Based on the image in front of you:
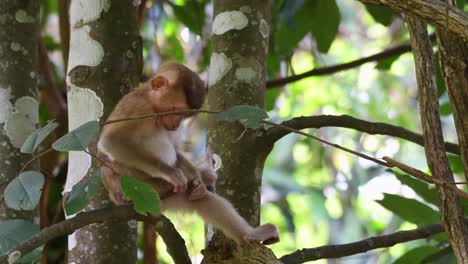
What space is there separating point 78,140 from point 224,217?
966 mm

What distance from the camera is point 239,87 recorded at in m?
3.08

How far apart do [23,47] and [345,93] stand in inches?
219

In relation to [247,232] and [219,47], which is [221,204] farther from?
[219,47]

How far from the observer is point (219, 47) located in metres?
3.18

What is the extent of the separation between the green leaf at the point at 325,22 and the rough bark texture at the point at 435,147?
4.52 ft

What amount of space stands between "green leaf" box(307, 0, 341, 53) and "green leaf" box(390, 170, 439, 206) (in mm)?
844

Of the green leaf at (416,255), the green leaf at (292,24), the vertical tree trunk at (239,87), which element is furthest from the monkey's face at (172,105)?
the green leaf at (416,255)

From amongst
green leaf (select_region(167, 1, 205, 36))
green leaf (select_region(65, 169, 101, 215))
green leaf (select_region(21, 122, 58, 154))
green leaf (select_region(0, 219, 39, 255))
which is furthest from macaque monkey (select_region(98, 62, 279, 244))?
green leaf (select_region(167, 1, 205, 36))

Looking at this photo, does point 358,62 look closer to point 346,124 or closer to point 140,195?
point 346,124

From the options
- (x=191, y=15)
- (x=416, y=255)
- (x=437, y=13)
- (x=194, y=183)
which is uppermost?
(x=191, y=15)

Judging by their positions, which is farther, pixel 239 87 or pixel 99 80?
pixel 239 87

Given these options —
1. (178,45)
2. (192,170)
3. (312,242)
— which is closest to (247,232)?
(192,170)

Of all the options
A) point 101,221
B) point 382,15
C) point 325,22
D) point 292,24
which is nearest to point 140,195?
point 101,221

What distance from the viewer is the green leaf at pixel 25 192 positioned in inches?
82.0
